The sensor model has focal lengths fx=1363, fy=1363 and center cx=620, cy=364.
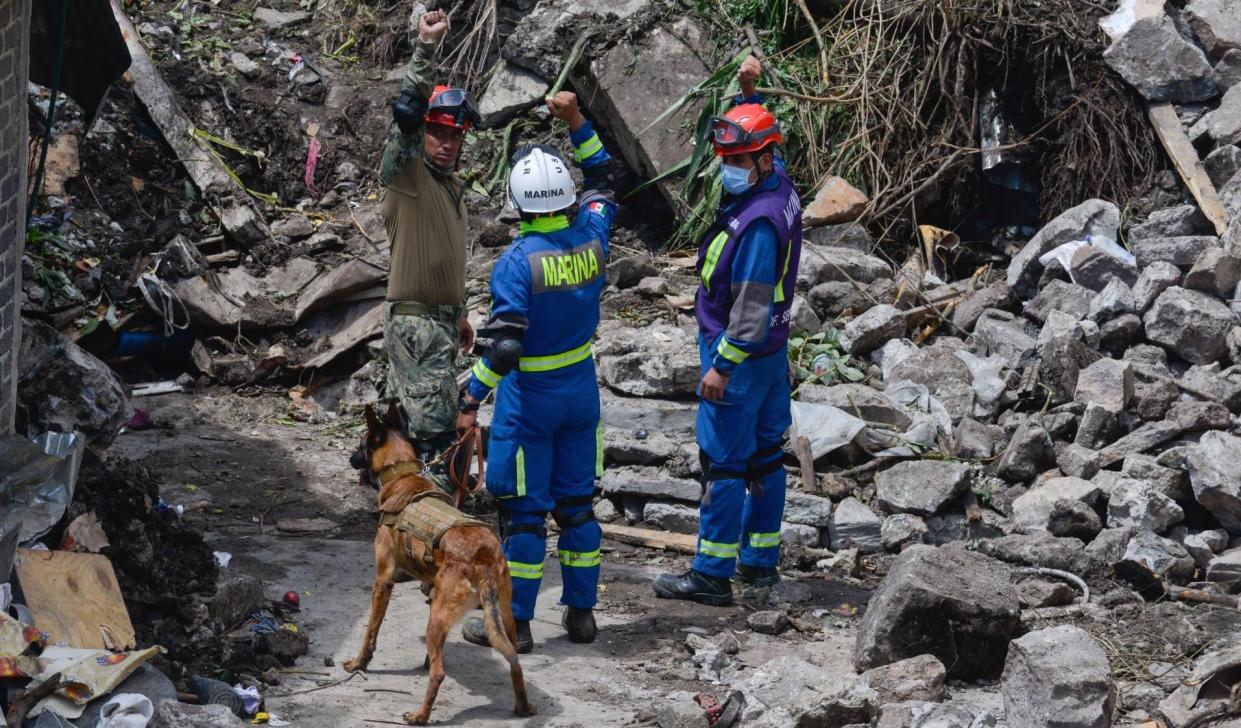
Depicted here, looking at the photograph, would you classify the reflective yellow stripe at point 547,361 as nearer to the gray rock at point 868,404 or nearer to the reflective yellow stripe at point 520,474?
the reflective yellow stripe at point 520,474

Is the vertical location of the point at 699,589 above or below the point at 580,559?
below

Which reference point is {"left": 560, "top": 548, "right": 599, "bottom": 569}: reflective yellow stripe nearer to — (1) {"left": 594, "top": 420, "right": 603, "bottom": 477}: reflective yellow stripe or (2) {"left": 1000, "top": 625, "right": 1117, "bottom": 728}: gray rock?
(1) {"left": 594, "top": 420, "right": 603, "bottom": 477}: reflective yellow stripe

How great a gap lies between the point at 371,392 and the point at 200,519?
2.14 m

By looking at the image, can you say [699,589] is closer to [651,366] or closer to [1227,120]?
[651,366]

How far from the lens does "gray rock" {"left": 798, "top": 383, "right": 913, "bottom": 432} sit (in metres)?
8.49

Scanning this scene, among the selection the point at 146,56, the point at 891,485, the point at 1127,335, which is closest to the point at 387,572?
the point at 891,485

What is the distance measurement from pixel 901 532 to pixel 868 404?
1.07 meters

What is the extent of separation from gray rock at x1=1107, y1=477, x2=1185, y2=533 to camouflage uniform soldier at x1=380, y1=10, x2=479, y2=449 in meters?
3.68

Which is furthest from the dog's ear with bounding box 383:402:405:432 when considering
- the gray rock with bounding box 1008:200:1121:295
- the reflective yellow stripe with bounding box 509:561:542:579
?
the gray rock with bounding box 1008:200:1121:295

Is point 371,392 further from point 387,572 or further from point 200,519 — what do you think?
point 387,572

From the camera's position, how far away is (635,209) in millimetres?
11578

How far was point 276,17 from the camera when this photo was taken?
13.3m

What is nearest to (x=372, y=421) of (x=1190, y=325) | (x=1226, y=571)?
(x=1226, y=571)

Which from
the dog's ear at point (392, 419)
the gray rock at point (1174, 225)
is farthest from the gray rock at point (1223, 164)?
the dog's ear at point (392, 419)
